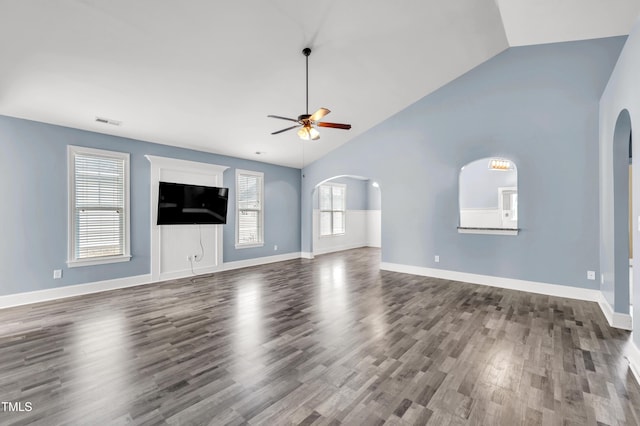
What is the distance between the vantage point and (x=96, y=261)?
4848mm

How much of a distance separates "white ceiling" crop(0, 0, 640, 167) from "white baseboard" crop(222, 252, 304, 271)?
3017 mm

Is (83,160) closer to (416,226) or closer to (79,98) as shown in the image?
(79,98)

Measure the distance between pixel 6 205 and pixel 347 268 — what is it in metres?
6.01

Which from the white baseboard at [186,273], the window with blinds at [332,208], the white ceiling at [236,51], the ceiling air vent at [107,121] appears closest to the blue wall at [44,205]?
the white ceiling at [236,51]

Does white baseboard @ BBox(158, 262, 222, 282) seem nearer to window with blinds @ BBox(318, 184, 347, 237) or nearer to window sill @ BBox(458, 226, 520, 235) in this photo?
window with blinds @ BBox(318, 184, 347, 237)

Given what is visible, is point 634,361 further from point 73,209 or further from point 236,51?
point 73,209

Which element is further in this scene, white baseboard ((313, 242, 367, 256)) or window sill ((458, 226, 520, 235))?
white baseboard ((313, 242, 367, 256))

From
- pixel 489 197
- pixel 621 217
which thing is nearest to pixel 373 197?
pixel 489 197

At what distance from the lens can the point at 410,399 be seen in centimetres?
206

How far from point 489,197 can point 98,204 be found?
9132 mm

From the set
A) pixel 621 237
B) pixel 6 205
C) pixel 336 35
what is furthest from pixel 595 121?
pixel 6 205

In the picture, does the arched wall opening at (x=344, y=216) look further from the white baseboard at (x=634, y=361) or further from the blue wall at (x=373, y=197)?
the white baseboard at (x=634, y=361)

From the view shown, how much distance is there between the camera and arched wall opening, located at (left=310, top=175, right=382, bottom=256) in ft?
31.2

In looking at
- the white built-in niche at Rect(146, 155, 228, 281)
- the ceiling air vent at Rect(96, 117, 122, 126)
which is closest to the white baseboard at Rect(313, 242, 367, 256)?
the white built-in niche at Rect(146, 155, 228, 281)
